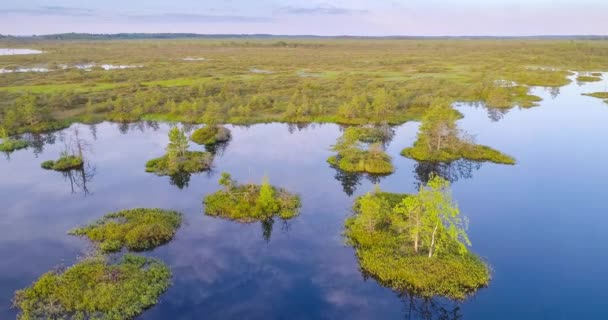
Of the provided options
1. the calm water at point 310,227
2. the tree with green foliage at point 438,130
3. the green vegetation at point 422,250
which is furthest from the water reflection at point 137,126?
the green vegetation at point 422,250

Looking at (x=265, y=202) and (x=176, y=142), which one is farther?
(x=176, y=142)

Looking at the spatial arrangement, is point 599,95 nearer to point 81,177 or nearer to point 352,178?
point 352,178

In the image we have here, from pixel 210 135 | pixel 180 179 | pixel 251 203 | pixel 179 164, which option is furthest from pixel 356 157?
pixel 210 135

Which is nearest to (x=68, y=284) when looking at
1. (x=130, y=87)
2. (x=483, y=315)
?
(x=483, y=315)

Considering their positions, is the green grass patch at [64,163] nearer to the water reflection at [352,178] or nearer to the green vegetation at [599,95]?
the water reflection at [352,178]

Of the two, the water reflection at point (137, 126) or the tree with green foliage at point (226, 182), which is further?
the water reflection at point (137, 126)

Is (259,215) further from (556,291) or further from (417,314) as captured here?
(556,291)
